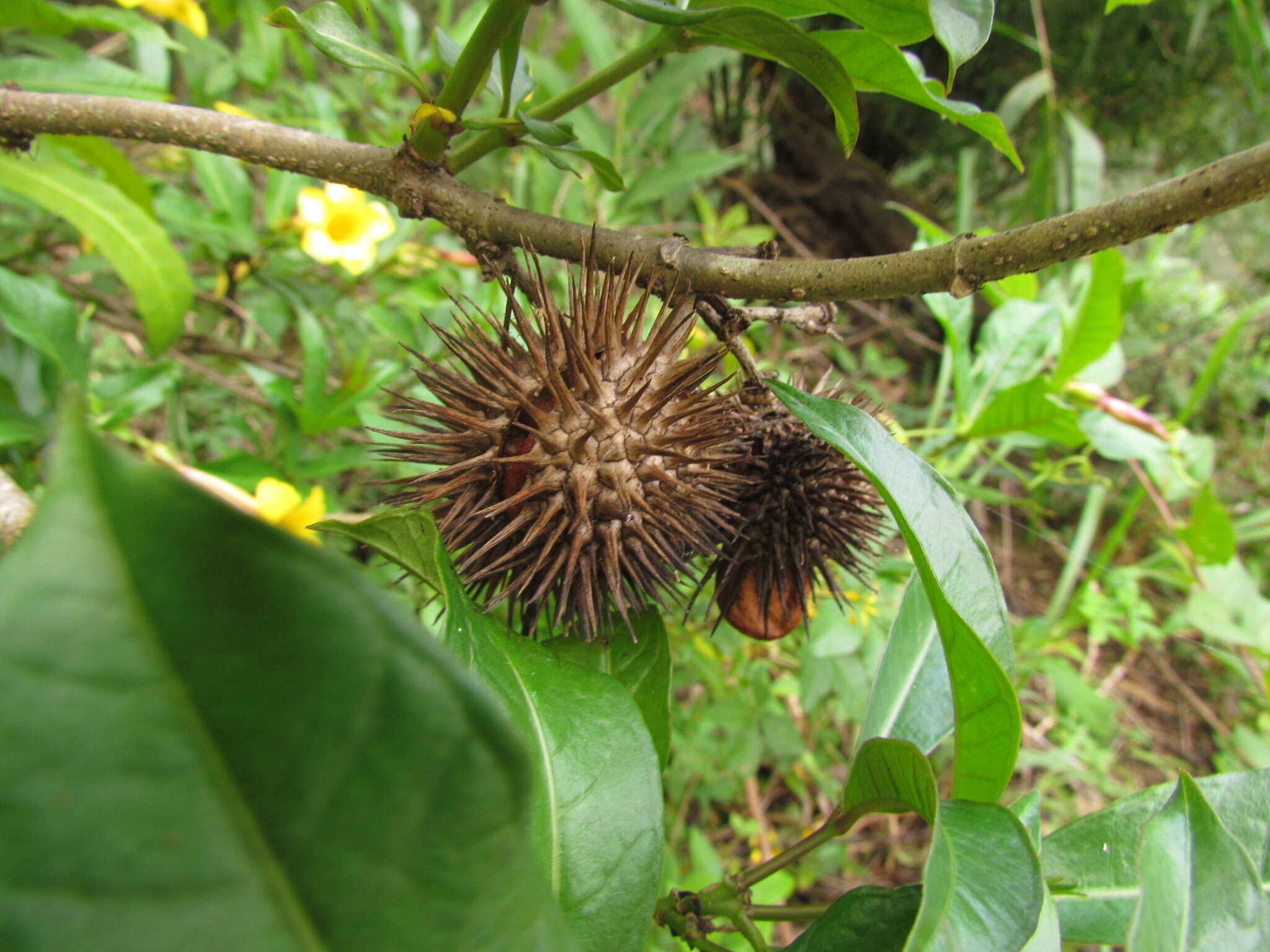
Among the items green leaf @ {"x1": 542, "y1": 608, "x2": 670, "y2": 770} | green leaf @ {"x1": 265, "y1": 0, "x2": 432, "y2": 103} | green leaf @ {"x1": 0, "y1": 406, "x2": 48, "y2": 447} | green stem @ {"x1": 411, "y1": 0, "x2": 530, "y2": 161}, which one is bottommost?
green leaf @ {"x1": 542, "y1": 608, "x2": 670, "y2": 770}

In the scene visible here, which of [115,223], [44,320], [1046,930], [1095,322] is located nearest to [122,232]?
[115,223]

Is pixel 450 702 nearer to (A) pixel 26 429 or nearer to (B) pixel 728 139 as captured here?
(A) pixel 26 429

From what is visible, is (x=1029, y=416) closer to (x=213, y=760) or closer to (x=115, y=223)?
(x=213, y=760)

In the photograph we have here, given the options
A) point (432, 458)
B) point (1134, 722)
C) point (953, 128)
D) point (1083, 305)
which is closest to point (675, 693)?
point (1083, 305)

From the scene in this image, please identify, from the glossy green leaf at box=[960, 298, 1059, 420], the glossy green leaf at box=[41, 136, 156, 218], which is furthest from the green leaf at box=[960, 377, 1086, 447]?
the glossy green leaf at box=[41, 136, 156, 218]

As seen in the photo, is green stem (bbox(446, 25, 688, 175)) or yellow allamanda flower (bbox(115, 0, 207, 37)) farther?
yellow allamanda flower (bbox(115, 0, 207, 37))

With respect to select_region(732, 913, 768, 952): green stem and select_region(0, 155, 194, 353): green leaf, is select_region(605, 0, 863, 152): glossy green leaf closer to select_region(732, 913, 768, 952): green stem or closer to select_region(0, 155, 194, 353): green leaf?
select_region(732, 913, 768, 952): green stem
